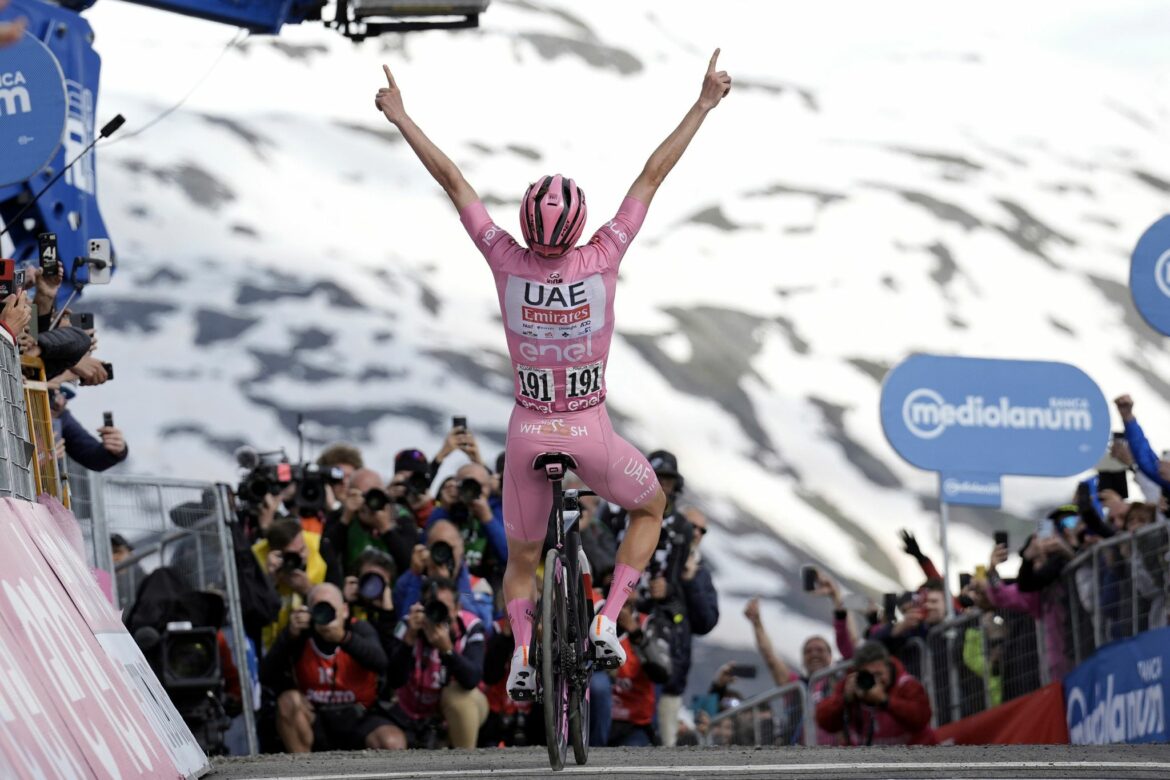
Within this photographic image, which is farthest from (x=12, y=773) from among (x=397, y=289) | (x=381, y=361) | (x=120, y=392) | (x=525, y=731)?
(x=397, y=289)

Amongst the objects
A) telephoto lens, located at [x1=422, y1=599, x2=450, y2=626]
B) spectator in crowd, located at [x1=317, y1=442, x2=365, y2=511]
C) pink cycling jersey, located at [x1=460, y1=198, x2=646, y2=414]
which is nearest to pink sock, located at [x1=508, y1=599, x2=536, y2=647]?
pink cycling jersey, located at [x1=460, y1=198, x2=646, y2=414]

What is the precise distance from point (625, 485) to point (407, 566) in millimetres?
4894

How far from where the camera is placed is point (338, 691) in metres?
12.3

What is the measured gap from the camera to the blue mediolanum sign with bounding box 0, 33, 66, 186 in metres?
10.7

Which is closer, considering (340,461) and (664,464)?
(664,464)

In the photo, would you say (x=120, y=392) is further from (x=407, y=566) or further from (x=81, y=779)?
(x=81, y=779)

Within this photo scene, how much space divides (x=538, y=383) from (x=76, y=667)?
2.66 m

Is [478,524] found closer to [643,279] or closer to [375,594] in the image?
[375,594]

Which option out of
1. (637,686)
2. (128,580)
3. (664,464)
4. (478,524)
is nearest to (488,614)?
(478,524)

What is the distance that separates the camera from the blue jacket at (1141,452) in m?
12.4

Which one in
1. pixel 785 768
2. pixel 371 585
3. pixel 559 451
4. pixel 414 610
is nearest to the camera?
pixel 785 768

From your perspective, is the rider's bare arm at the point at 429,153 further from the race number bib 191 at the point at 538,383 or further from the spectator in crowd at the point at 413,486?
the spectator in crowd at the point at 413,486

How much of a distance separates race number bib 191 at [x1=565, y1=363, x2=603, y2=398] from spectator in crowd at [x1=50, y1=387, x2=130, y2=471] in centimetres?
298

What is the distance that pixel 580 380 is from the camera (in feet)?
29.4
